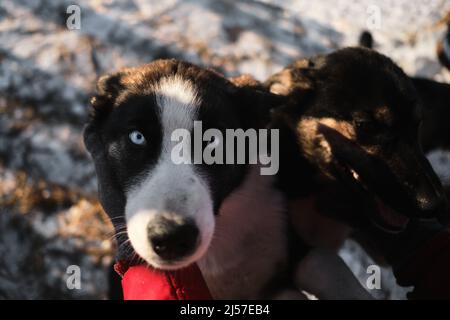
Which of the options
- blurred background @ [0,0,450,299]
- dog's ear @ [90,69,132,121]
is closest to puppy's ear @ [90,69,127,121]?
dog's ear @ [90,69,132,121]

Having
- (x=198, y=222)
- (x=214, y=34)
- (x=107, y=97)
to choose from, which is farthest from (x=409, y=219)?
(x=214, y=34)

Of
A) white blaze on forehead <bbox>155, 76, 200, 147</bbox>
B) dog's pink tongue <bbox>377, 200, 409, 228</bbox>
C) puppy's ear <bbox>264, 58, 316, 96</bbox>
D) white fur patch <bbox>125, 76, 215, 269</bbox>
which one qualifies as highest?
puppy's ear <bbox>264, 58, 316, 96</bbox>

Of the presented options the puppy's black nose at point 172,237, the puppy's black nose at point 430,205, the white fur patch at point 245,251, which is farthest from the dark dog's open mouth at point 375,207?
the puppy's black nose at point 172,237

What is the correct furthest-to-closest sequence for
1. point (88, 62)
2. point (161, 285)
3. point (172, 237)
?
point (88, 62) < point (161, 285) < point (172, 237)

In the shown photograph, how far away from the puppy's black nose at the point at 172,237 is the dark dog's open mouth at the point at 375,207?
3.33 feet

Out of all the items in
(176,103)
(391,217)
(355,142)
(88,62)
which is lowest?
(391,217)

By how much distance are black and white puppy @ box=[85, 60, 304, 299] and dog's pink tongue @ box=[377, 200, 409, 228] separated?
478 mm

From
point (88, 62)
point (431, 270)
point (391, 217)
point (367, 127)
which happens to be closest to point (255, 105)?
point (367, 127)

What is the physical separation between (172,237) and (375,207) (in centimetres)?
114

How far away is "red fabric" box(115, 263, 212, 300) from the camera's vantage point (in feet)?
6.50

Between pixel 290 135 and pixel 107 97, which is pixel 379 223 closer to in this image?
pixel 290 135

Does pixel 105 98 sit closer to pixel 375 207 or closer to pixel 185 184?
pixel 185 184

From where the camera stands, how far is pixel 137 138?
2053mm

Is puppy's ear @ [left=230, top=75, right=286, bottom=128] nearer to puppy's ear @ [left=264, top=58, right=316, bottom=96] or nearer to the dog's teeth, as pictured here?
puppy's ear @ [left=264, top=58, right=316, bottom=96]
